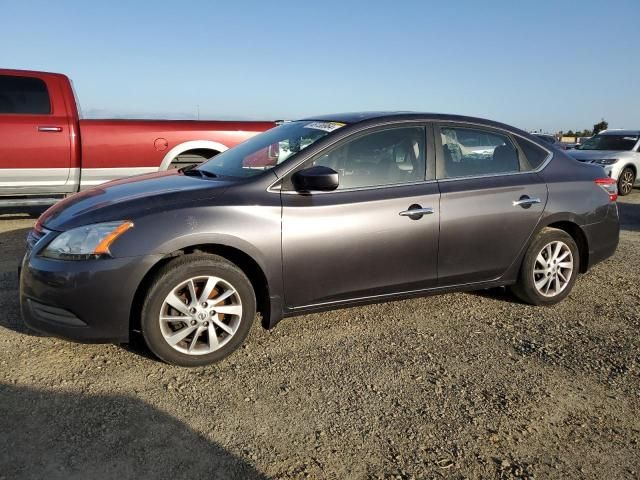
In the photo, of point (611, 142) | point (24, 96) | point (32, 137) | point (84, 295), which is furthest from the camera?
point (611, 142)

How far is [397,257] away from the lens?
12.3 ft

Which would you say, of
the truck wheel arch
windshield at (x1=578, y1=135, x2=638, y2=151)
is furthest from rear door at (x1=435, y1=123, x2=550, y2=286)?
windshield at (x1=578, y1=135, x2=638, y2=151)

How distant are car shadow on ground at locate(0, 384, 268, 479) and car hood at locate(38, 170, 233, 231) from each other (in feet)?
3.39

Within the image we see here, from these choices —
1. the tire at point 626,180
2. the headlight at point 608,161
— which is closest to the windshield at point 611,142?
the tire at point 626,180

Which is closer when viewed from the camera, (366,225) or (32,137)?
(366,225)

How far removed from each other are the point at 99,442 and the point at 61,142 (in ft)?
16.6

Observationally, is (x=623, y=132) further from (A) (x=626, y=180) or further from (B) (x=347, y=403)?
(B) (x=347, y=403)

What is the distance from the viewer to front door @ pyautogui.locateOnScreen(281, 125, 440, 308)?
11.4 feet

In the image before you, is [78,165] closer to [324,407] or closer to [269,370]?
[269,370]

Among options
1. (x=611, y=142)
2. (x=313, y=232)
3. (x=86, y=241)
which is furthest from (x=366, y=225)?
(x=611, y=142)

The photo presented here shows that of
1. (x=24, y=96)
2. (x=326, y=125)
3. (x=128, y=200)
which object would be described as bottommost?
(x=128, y=200)

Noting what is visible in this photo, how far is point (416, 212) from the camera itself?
3.79 m

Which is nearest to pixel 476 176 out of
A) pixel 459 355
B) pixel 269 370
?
pixel 459 355

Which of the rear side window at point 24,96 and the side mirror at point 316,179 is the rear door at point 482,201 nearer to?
the side mirror at point 316,179
